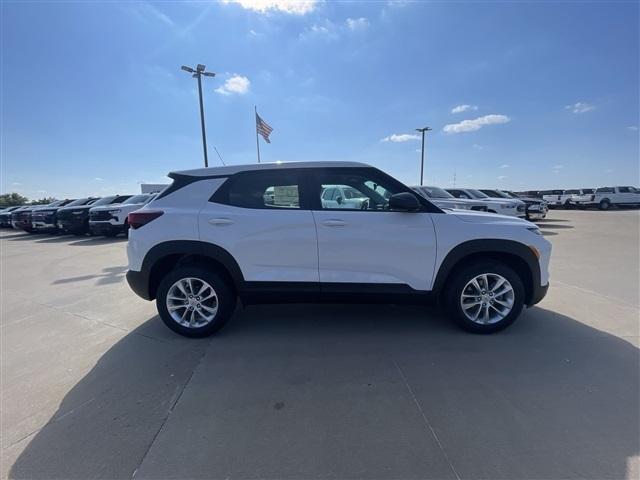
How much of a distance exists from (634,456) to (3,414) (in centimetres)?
413

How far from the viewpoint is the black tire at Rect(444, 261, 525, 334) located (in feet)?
10.5

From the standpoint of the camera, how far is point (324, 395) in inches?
93.2

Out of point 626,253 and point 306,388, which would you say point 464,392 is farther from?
point 626,253

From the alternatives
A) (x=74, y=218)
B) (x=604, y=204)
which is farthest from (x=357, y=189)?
(x=604, y=204)

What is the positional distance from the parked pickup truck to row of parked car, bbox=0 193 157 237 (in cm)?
3245

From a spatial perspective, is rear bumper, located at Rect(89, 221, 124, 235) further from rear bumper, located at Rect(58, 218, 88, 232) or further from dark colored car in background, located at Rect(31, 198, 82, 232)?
dark colored car in background, located at Rect(31, 198, 82, 232)

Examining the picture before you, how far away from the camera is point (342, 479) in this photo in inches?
A: 66.4

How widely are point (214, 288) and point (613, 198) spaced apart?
3420 centimetres

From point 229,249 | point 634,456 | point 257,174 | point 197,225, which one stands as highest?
point 257,174

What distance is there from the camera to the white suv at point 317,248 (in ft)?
10.3

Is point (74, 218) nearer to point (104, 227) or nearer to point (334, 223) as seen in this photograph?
point (104, 227)

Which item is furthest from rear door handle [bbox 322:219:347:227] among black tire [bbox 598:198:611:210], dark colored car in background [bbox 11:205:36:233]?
black tire [bbox 598:198:611:210]

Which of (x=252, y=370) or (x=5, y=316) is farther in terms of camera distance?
(x=5, y=316)

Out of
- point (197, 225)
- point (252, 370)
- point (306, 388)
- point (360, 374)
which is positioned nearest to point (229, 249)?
point (197, 225)
